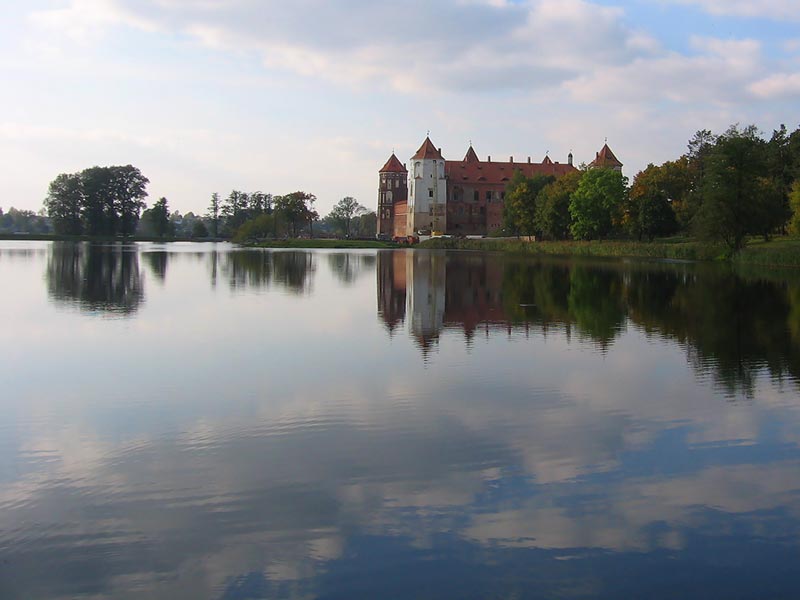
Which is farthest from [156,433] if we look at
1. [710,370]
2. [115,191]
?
[115,191]

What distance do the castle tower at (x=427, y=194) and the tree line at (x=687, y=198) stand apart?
83.8 ft

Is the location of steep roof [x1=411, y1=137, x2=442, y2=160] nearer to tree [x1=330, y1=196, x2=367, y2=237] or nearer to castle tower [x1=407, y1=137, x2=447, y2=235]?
castle tower [x1=407, y1=137, x2=447, y2=235]

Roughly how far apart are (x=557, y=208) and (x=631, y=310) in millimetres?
55751

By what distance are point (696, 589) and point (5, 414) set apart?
8.17m

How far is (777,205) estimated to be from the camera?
188 feet

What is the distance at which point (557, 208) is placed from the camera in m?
77.7

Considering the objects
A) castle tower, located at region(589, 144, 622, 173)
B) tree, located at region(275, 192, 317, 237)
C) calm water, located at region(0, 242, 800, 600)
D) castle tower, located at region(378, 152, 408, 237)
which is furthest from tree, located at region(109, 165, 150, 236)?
calm water, located at region(0, 242, 800, 600)

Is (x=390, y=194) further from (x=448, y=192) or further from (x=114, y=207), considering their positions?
(x=114, y=207)

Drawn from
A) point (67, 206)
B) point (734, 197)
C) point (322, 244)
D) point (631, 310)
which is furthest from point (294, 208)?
point (631, 310)

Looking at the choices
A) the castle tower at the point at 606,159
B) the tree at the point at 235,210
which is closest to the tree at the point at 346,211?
the tree at the point at 235,210

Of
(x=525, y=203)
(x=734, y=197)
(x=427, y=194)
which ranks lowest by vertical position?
(x=734, y=197)

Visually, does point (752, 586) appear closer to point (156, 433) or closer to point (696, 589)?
point (696, 589)

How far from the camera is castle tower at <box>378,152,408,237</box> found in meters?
131

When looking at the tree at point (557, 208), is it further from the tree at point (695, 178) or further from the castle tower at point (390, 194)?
the castle tower at point (390, 194)
